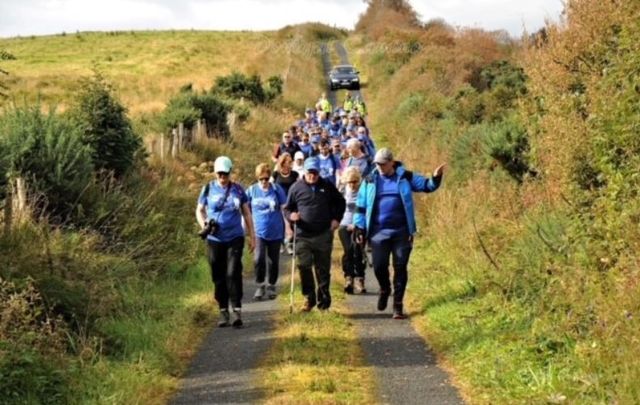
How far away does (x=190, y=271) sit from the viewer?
42.8 ft

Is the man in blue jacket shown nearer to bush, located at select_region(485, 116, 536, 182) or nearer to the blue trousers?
the blue trousers

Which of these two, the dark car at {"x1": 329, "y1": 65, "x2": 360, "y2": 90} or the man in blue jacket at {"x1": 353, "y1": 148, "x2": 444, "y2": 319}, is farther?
the dark car at {"x1": 329, "y1": 65, "x2": 360, "y2": 90}

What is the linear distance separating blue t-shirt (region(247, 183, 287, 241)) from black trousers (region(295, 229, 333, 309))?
3.83ft

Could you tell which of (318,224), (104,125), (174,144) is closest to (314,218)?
(318,224)

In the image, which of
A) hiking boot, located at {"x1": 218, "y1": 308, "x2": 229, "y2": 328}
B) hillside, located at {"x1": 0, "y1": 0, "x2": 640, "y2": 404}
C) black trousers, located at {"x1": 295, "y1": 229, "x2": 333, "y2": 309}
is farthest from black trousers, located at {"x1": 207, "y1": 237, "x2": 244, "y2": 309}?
black trousers, located at {"x1": 295, "y1": 229, "x2": 333, "y2": 309}

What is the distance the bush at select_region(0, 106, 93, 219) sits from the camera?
1128 cm

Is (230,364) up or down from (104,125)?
down

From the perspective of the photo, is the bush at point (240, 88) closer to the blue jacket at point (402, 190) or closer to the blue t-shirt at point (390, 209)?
the blue jacket at point (402, 190)

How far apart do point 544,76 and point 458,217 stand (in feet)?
12.1

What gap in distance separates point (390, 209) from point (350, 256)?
217 centimetres

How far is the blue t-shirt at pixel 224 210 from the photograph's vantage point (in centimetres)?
977

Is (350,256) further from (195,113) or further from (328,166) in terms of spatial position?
(195,113)

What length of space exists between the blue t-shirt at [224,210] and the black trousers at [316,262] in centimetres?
82

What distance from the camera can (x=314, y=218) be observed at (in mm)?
10133
